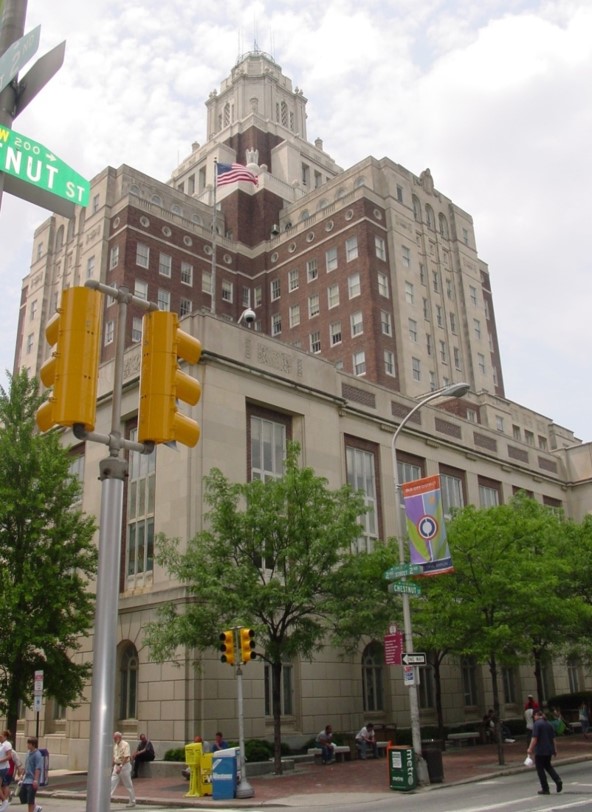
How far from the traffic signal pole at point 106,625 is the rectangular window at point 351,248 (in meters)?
59.2

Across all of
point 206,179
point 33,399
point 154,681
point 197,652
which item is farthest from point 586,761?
point 206,179

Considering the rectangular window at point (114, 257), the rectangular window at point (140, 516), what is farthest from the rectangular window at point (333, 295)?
the rectangular window at point (140, 516)

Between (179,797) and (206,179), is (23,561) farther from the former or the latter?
(206,179)

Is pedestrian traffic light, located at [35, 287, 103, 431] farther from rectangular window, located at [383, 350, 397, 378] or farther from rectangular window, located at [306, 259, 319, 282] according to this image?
rectangular window, located at [306, 259, 319, 282]

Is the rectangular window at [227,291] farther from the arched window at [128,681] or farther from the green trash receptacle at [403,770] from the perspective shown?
the green trash receptacle at [403,770]

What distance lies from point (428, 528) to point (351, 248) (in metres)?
45.9

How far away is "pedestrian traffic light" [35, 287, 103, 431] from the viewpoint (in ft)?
17.2

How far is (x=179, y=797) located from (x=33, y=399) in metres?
15.4

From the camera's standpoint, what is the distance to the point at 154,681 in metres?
28.1

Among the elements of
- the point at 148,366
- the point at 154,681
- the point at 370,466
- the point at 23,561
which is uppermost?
the point at 370,466

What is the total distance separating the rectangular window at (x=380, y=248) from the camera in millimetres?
63263

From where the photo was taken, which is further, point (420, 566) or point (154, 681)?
point (154, 681)

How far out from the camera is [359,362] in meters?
60.9

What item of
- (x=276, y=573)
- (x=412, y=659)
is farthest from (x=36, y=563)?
(x=412, y=659)
